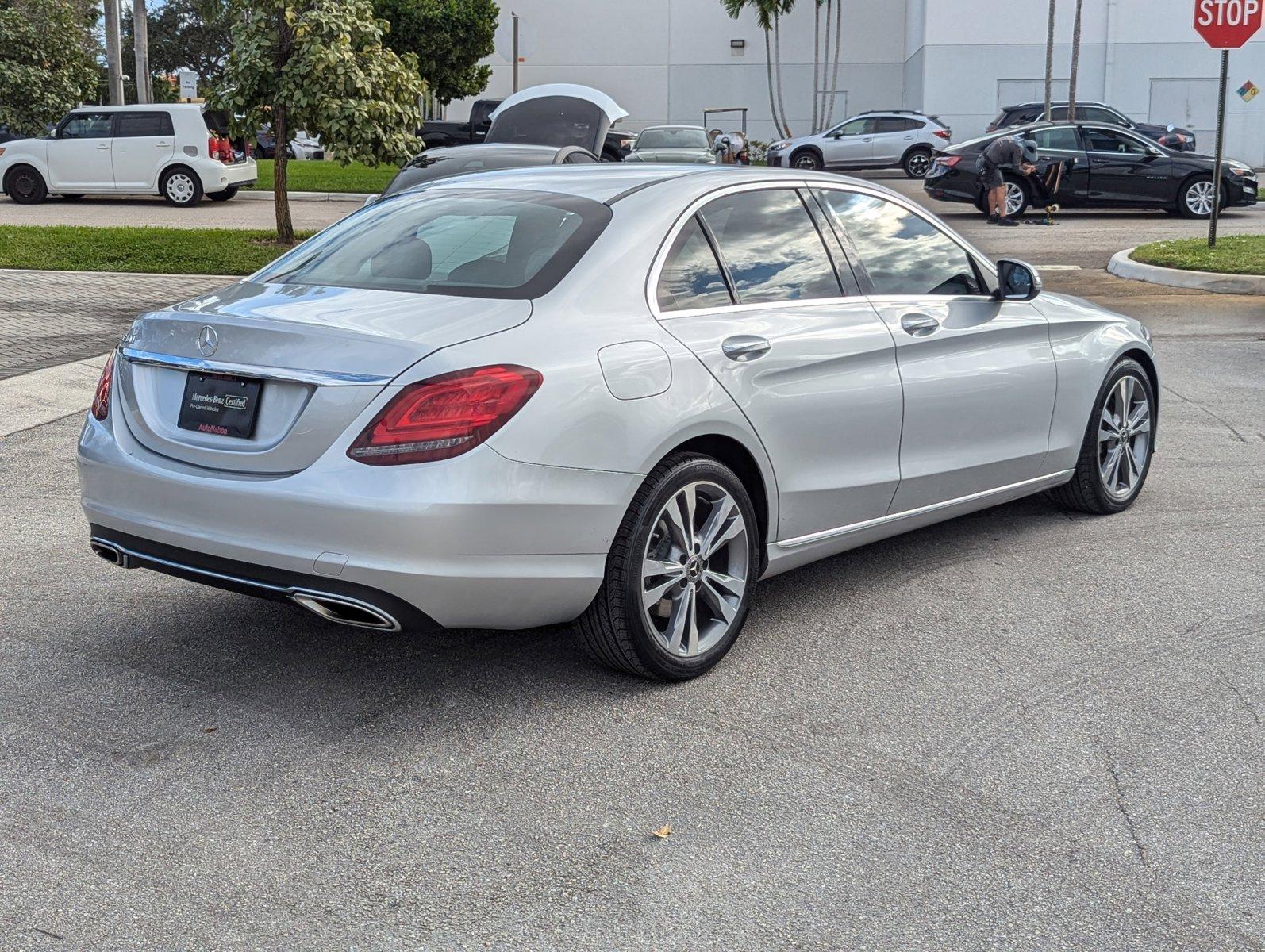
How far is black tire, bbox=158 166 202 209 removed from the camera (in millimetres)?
24156

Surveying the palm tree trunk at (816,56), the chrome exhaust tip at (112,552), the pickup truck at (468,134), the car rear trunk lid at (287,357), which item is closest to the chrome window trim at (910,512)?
the car rear trunk lid at (287,357)

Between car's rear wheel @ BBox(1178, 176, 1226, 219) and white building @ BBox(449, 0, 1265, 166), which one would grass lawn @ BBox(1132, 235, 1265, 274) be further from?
white building @ BBox(449, 0, 1265, 166)

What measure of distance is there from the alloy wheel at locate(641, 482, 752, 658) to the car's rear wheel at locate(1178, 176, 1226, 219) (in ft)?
70.4

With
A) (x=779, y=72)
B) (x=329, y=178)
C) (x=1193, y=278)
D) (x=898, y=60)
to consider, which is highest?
(x=898, y=60)

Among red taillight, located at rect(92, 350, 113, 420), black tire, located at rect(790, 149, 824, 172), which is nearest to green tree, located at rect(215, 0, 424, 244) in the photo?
red taillight, located at rect(92, 350, 113, 420)

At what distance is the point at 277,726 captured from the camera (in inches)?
159

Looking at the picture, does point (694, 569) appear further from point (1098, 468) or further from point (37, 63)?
point (37, 63)

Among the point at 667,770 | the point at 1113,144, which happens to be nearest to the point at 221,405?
the point at 667,770

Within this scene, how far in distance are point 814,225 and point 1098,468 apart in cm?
202

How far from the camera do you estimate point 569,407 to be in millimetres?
3934

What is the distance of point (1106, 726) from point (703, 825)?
1.35 m

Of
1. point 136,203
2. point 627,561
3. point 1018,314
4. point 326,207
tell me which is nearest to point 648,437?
point 627,561

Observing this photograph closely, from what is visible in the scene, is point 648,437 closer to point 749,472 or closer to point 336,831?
point 749,472

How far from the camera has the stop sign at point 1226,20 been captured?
15164 millimetres
